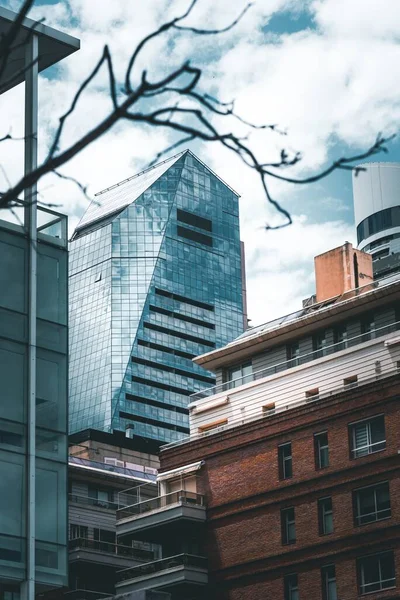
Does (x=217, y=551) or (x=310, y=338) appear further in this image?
(x=310, y=338)

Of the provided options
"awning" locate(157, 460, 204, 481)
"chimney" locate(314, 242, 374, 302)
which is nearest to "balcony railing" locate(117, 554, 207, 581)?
"awning" locate(157, 460, 204, 481)

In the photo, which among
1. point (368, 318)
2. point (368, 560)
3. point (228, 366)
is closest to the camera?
point (368, 560)

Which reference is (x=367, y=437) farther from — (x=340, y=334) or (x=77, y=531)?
(x=77, y=531)

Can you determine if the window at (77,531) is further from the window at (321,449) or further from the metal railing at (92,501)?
the window at (321,449)

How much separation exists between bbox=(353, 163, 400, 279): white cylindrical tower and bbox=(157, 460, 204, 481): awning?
412ft

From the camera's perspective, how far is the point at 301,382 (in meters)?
61.8

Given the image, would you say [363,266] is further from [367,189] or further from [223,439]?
[367,189]

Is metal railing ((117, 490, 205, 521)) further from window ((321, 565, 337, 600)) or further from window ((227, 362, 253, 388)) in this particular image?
window ((321, 565, 337, 600))

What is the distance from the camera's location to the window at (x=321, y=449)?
56656mm

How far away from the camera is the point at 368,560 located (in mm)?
53406

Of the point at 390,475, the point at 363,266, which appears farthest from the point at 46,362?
the point at 363,266

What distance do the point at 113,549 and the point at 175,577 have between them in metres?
11.0

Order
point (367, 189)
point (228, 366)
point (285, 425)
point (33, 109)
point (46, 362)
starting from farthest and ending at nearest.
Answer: point (367, 189) → point (228, 366) → point (285, 425) → point (33, 109) → point (46, 362)

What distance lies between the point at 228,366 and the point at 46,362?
1385 inches
